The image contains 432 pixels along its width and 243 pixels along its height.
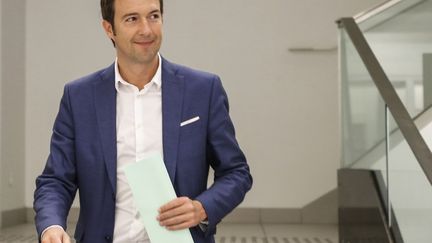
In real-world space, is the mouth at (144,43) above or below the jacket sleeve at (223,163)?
above

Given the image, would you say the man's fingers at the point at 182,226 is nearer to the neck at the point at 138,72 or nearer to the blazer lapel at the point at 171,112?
the blazer lapel at the point at 171,112

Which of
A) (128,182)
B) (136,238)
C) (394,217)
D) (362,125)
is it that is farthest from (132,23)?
(362,125)

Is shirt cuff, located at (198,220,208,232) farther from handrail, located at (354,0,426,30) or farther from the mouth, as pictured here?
handrail, located at (354,0,426,30)

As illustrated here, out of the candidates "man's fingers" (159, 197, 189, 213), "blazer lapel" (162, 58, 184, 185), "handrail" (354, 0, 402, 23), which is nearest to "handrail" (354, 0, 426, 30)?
"handrail" (354, 0, 402, 23)

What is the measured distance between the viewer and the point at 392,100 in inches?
167

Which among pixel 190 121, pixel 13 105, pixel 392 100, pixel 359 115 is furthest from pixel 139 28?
pixel 13 105

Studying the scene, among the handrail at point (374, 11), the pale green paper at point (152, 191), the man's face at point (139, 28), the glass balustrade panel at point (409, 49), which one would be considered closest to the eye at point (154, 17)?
the man's face at point (139, 28)

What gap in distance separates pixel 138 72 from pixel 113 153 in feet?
0.65

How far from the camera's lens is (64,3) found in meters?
8.93

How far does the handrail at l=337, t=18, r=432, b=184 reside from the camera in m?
3.64

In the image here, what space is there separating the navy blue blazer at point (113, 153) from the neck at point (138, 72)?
3 cm

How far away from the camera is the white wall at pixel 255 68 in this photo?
28.7 ft

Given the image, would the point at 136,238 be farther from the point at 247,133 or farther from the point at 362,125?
the point at 247,133

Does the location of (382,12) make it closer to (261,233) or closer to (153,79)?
(261,233)
